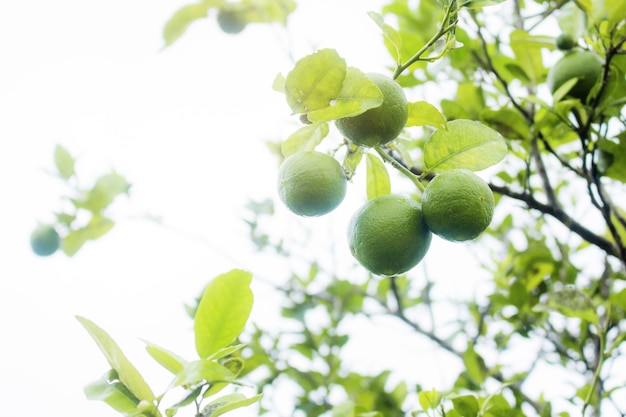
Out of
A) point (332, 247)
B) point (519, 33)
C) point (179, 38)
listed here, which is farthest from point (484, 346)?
point (179, 38)

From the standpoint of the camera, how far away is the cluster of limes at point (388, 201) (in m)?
0.96

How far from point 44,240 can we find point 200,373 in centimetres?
188

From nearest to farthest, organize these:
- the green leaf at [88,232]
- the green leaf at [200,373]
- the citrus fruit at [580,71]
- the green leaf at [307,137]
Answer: the green leaf at [200,373]
the green leaf at [307,137]
the citrus fruit at [580,71]
the green leaf at [88,232]

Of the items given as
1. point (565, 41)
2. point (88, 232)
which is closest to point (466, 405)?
point (565, 41)

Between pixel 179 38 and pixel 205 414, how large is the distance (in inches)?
46.2

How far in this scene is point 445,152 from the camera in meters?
1.08

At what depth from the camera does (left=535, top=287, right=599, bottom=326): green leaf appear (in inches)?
61.2

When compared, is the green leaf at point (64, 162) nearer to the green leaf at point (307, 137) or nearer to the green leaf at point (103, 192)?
the green leaf at point (103, 192)

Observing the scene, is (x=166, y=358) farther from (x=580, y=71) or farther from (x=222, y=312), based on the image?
(x=580, y=71)

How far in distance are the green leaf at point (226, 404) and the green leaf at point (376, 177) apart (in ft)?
1.52

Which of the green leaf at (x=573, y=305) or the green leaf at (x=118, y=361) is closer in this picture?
the green leaf at (x=118, y=361)

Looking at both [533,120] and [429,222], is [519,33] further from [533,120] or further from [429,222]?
[429,222]

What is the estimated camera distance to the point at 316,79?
920mm

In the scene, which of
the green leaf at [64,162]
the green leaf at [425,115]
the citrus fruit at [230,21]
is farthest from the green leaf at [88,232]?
the green leaf at [425,115]
